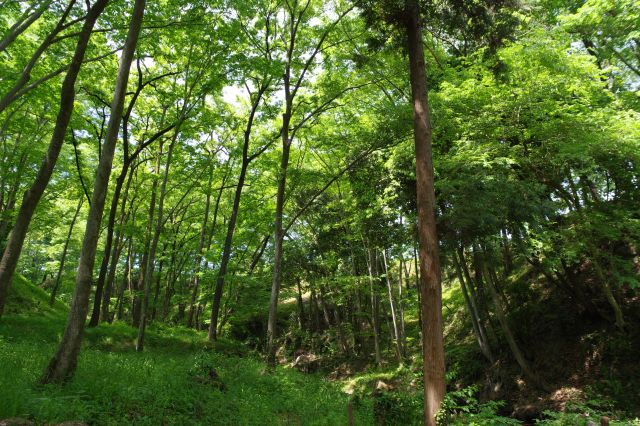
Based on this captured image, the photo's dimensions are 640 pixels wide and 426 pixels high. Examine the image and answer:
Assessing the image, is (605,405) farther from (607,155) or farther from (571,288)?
(607,155)

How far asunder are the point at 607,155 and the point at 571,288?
5.24 meters

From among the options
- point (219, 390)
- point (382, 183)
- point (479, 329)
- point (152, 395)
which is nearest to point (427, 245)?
point (219, 390)

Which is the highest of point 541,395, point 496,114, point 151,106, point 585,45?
point 585,45

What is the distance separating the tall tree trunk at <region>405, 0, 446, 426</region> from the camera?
6.73 metres

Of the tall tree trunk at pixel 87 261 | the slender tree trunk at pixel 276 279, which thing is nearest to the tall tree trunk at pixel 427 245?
the tall tree trunk at pixel 87 261

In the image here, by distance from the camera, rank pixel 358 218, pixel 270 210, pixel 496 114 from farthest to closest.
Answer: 1. pixel 270 210
2. pixel 358 218
3. pixel 496 114

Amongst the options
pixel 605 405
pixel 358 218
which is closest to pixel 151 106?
pixel 358 218

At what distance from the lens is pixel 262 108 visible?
1716 cm

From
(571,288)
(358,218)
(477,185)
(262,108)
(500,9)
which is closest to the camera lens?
(500,9)

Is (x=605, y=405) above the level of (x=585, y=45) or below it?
below

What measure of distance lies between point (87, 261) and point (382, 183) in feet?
30.7

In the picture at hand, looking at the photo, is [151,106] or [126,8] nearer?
[126,8]

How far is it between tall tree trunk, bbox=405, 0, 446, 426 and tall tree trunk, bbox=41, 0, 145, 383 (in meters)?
5.73

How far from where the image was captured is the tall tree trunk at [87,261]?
6.18 metres
